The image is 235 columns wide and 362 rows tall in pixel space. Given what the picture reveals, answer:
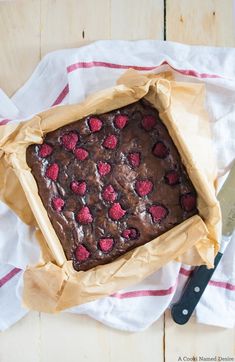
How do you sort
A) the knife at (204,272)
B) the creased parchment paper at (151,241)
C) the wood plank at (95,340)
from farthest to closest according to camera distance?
1. the wood plank at (95,340)
2. the knife at (204,272)
3. the creased parchment paper at (151,241)

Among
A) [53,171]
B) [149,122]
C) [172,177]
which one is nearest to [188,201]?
[172,177]

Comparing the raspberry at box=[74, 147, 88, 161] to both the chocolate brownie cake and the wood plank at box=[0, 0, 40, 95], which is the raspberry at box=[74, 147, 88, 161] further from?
the wood plank at box=[0, 0, 40, 95]

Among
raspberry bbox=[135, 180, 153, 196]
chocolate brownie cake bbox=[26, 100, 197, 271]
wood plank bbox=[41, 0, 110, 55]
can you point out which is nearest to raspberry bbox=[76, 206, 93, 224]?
chocolate brownie cake bbox=[26, 100, 197, 271]

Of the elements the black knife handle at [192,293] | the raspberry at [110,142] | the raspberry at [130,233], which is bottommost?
the black knife handle at [192,293]

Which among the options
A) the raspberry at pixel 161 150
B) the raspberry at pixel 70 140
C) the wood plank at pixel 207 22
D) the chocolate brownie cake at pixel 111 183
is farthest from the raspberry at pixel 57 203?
the wood plank at pixel 207 22

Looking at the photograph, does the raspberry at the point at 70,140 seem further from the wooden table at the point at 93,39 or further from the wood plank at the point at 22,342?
the wood plank at the point at 22,342

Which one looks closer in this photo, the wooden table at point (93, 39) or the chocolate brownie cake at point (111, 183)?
the chocolate brownie cake at point (111, 183)

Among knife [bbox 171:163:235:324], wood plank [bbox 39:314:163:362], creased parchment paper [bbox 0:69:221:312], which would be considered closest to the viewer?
creased parchment paper [bbox 0:69:221:312]
